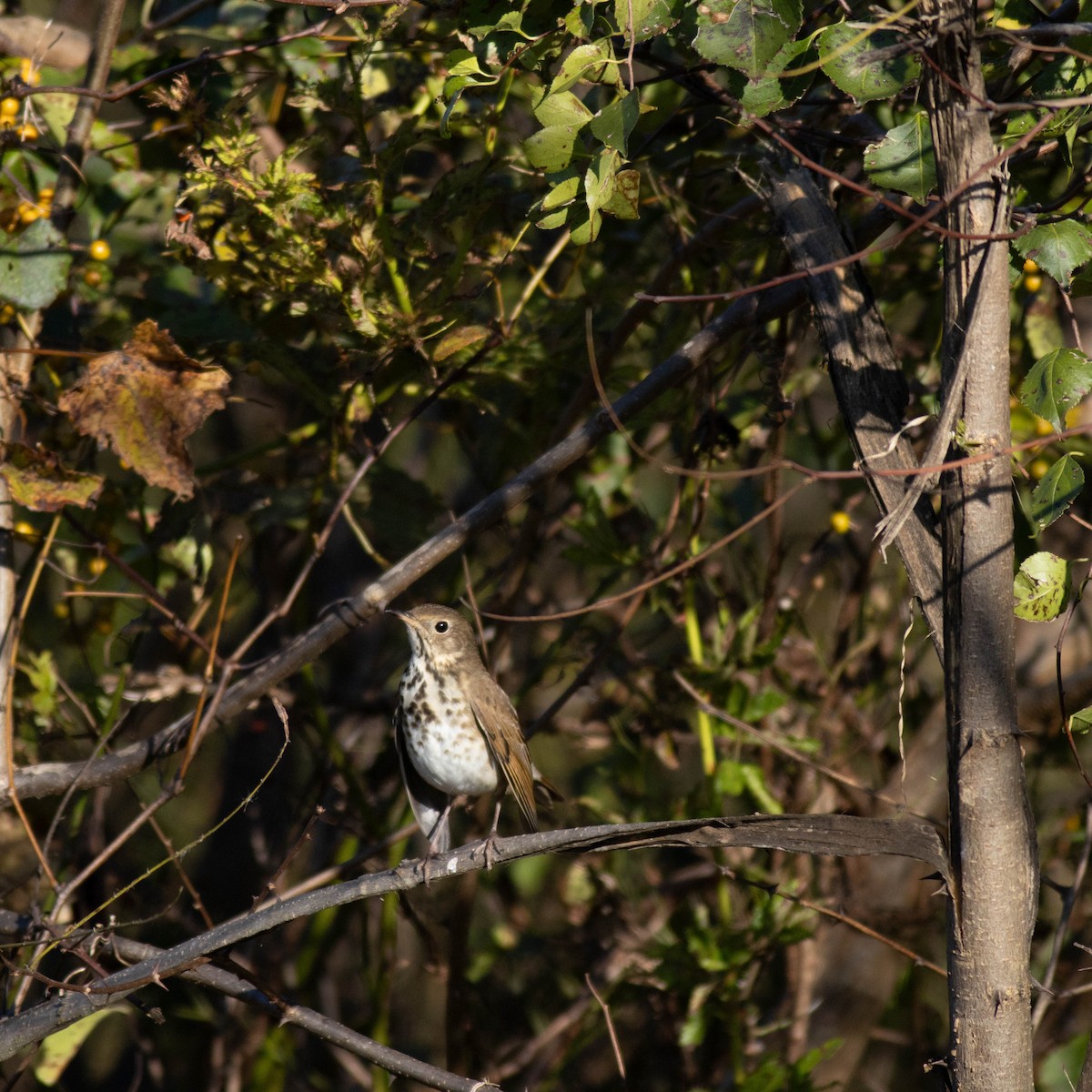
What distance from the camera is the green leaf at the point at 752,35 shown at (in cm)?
171

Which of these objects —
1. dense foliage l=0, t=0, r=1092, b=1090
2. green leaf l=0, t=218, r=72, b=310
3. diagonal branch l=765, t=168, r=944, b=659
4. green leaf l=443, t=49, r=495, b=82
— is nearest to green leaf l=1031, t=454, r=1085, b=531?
dense foliage l=0, t=0, r=1092, b=1090

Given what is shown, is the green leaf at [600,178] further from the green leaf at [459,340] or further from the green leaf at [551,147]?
the green leaf at [459,340]

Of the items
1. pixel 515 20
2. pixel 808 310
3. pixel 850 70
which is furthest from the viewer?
pixel 808 310

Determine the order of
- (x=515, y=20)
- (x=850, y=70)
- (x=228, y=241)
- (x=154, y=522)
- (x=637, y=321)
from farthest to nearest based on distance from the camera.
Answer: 1. (x=154, y=522)
2. (x=637, y=321)
3. (x=228, y=241)
4. (x=515, y=20)
5. (x=850, y=70)

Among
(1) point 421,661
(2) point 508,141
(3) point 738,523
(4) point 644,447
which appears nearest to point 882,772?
(3) point 738,523

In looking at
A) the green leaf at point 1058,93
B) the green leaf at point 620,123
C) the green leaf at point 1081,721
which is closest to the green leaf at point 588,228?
the green leaf at point 620,123

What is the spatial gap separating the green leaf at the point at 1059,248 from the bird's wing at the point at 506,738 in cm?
174

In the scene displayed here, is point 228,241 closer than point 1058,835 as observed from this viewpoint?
Yes

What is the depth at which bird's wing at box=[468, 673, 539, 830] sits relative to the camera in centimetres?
291

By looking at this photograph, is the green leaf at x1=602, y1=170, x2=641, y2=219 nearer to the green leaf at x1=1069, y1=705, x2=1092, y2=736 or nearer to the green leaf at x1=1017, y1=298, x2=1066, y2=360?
the green leaf at x1=1069, y1=705, x2=1092, y2=736

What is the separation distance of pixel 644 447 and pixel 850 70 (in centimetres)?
199

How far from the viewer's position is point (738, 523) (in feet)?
11.9

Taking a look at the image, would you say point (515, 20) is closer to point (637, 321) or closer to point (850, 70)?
point (850, 70)

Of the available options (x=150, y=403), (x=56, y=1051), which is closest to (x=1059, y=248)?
(x=150, y=403)
